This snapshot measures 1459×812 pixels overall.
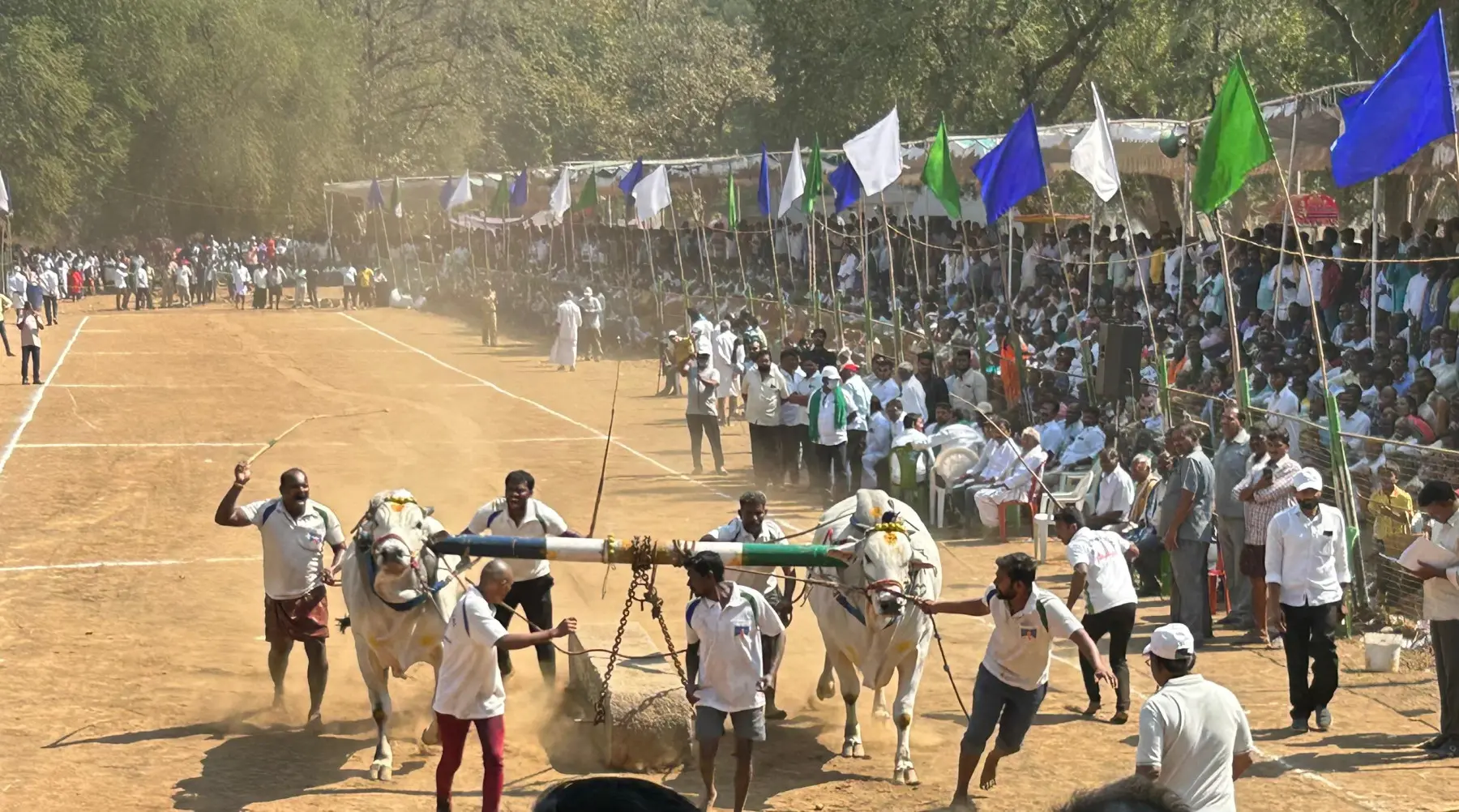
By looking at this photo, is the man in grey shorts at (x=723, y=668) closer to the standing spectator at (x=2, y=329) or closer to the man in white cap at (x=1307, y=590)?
the man in white cap at (x=1307, y=590)

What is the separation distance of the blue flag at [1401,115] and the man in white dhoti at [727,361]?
1358cm

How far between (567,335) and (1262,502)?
77.2 feet

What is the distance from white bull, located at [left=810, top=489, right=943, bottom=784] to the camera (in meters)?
10.4

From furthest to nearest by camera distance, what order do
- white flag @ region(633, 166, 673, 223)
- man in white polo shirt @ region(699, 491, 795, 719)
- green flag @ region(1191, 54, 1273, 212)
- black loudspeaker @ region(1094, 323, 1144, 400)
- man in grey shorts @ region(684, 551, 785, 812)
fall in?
1. white flag @ region(633, 166, 673, 223)
2. black loudspeaker @ region(1094, 323, 1144, 400)
3. green flag @ region(1191, 54, 1273, 212)
4. man in white polo shirt @ region(699, 491, 795, 719)
5. man in grey shorts @ region(684, 551, 785, 812)

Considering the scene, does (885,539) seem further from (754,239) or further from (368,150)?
(368,150)

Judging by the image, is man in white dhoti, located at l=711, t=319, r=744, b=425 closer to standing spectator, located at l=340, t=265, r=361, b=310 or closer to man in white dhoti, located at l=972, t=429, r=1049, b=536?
man in white dhoti, located at l=972, t=429, r=1049, b=536

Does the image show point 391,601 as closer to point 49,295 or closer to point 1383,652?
point 1383,652

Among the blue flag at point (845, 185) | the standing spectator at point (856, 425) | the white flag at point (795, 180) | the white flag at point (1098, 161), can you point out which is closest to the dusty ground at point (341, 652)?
the standing spectator at point (856, 425)

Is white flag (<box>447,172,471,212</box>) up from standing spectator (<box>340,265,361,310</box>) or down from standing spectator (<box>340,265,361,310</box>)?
up

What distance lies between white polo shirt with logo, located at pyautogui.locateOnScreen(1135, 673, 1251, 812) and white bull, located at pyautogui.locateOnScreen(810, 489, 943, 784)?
2.90 m

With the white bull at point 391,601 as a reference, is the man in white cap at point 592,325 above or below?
above

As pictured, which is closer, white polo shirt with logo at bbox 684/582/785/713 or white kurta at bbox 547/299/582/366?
white polo shirt with logo at bbox 684/582/785/713

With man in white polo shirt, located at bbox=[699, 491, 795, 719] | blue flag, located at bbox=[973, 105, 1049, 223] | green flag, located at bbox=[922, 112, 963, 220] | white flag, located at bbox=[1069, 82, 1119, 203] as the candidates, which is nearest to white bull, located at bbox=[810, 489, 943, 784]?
man in white polo shirt, located at bbox=[699, 491, 795, 719]

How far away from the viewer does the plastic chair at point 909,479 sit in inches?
768
